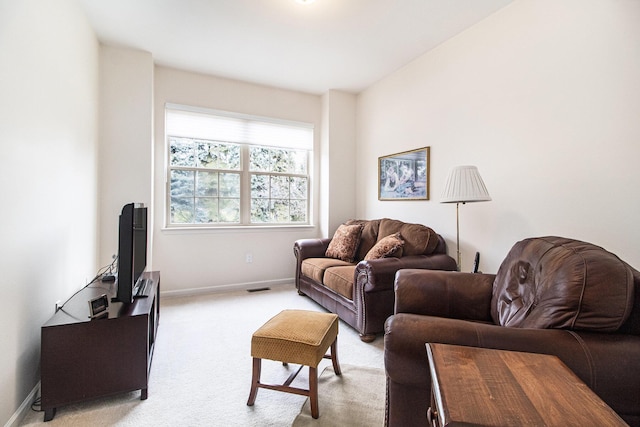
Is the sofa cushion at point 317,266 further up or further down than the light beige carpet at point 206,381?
further up

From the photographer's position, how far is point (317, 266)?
10.5 feet

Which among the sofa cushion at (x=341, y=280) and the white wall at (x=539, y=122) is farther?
the sofa cushion at (x=341, y=280)

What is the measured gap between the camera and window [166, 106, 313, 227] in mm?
3676

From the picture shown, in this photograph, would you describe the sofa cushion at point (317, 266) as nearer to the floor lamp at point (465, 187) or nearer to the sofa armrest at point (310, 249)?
the sofa armrest at point (310, 249)

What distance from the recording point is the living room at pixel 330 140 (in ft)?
5.49

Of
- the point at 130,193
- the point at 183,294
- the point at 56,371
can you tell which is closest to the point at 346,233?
the point at 183,294

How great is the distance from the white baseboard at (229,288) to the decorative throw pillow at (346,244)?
95 cm

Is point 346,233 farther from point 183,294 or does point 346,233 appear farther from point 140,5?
point 140,5

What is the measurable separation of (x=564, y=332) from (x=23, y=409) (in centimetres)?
255

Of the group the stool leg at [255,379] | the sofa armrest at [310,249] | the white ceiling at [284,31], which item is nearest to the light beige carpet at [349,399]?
the stool leg at [255,379]

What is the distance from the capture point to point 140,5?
243cm

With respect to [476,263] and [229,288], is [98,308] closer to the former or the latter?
[229,288]

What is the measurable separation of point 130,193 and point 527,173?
144 inches

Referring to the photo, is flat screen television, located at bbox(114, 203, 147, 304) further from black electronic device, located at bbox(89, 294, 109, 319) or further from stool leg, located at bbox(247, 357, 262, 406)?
stool leg, located at bbox(247, 357, 262, 406)
